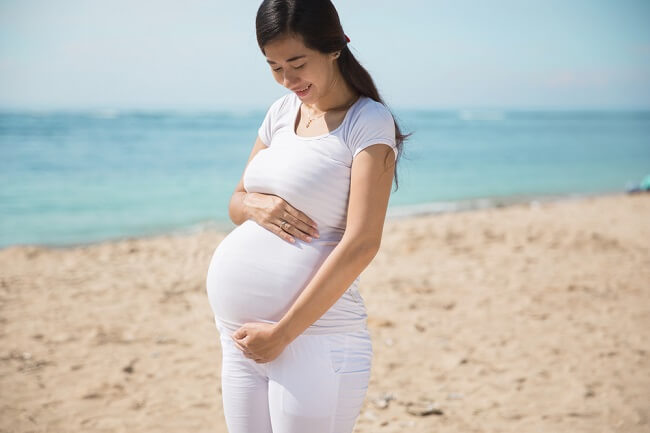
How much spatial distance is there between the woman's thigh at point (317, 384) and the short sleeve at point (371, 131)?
0.56 meters

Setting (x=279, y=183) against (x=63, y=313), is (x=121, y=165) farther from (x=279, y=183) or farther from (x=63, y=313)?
(x=279, y=183)

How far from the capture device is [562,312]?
18.4ft

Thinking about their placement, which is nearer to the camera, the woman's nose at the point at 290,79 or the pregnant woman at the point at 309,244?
the pregnant woman at the point at 309,244

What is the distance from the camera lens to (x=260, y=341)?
1.62 m

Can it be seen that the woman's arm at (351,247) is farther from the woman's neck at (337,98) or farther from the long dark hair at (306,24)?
the woman's neck at (337,98)

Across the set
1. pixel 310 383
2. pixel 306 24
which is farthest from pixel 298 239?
pixel 306 24

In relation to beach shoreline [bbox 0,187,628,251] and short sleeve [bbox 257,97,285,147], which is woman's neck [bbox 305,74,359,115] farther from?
beach shoreline [bbox 0,187,628,251]

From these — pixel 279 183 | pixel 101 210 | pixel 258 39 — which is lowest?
pixel 101 210

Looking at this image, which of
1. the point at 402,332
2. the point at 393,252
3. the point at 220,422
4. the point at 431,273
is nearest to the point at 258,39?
the point at 220,422

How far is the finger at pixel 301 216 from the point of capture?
5.63ft

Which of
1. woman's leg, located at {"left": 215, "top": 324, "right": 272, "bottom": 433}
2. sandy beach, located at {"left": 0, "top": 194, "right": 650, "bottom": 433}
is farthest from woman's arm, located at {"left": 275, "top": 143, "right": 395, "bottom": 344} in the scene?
sandy beach, located at {"left": 0, "top": 194, "right": 650, "bottom": 433}

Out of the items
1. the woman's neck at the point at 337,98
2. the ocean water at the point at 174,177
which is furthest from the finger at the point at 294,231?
the ocean water at the point at 174,177

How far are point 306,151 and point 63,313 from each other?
477 cm

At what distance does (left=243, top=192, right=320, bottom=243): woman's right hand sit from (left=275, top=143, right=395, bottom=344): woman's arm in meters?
0.15
